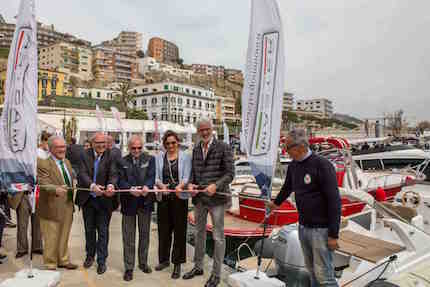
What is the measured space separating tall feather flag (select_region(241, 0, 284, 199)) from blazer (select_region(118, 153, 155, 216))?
4.78 ft

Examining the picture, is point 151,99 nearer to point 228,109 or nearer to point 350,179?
point 228,109

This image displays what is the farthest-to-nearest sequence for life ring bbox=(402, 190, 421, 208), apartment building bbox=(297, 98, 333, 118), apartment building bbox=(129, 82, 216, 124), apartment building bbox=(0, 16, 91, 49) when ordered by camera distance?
apartment building bbox=(297, 98, 333, 118) → apartment building bbox=(0, 16, 91, 49) → apartment building bbox=(129, 82, 216, 124) → life ring bbox=(402, 190, 421, 208)

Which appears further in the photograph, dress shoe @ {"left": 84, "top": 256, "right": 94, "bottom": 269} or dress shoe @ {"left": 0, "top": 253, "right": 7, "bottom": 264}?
dress shoe @ {"left": 0, "top": 253, "right": 7, "bottom": 264}

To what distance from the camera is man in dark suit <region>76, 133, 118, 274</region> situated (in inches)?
176

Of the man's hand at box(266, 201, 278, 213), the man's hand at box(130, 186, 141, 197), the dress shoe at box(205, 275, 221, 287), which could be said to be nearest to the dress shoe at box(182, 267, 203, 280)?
the dress shoe at box(205, 275, 221, 287)

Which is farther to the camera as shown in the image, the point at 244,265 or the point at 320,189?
the point at 244,265

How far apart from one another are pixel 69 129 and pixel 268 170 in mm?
27836

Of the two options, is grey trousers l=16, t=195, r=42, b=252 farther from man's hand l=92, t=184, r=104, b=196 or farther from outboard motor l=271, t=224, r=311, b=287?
outboard motor l=271, t=224, r=311, b=287

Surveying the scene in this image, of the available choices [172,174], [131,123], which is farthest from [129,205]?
[131,123]

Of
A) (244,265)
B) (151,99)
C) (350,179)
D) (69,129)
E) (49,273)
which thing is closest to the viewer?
(49,273)

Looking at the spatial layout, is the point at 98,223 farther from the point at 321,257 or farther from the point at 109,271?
the point at 321,257

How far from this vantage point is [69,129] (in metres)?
28.0

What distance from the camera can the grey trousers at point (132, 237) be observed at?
4.31 meters

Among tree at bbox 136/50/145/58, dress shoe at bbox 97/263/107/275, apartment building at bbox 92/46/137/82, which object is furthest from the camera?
tree at bbox 136/50/145/58
